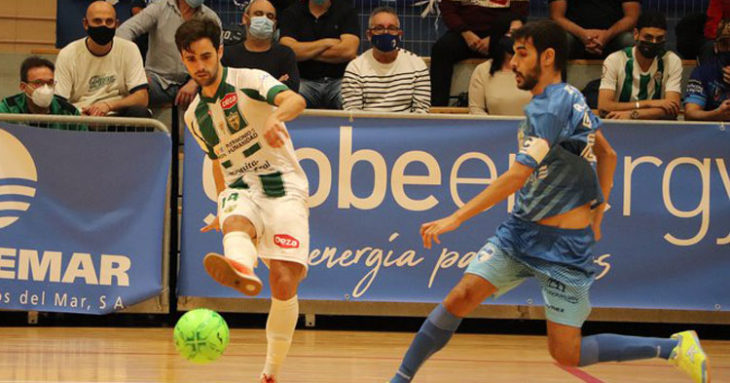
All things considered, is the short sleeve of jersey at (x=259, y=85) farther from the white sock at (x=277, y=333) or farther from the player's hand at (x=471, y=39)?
the player's hand at (x=471, y=39)

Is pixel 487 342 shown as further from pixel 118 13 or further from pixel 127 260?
pixel 118 13

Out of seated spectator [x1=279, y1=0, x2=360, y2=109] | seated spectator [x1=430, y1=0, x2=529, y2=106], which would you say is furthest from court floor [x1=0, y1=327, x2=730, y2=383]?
seated spectator [x1=430, y1=0, x2=529, y2=106]

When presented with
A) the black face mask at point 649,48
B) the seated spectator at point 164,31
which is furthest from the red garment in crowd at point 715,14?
the seated spectator at point 164,31

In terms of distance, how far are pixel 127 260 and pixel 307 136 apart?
159cm

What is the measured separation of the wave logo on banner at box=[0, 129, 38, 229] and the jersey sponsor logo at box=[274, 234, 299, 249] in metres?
3.05

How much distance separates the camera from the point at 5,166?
743 centimetres

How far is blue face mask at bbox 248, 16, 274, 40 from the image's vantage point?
8500 mm

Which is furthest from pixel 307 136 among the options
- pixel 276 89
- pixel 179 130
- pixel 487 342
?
pixel 276 89

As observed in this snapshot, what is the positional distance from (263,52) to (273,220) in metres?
3.63

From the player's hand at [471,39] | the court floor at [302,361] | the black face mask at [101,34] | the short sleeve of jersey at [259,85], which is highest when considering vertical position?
the player's hand at [471,39]

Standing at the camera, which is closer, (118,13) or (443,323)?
(443,323)

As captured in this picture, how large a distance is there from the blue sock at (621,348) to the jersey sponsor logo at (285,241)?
149 cm

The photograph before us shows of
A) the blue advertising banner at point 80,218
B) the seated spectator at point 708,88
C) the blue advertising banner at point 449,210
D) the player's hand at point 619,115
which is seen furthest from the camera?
the seated spectator at point 708,88

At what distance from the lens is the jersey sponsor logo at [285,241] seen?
514 cm
